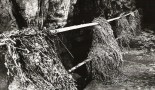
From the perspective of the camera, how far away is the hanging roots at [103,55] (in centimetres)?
346

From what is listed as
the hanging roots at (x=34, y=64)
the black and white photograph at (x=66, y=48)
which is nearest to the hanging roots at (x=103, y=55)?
the black and white photograph at (x=66, y=48)

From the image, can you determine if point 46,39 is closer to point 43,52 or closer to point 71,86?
point 43,52

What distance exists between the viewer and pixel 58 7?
12.0 feet

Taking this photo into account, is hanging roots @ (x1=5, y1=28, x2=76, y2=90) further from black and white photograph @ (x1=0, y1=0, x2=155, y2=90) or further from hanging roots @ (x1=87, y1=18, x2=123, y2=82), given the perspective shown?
hanging roots @ (x1=87, y1=18, x2=123, y2=82)

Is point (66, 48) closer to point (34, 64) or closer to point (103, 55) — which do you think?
point (34, 64)

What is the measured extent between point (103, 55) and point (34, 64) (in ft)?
4.96

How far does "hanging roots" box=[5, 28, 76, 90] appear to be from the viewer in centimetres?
201

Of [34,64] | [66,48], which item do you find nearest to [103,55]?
[66,48]

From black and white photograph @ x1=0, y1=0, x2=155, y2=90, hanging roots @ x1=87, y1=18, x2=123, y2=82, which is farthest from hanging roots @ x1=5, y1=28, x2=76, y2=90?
hanging roots @ x1=87, y1=18, x2=123, y2=82

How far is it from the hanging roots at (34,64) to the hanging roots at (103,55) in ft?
3.50

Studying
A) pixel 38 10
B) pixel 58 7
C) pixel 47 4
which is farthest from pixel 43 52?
pixel 58 7

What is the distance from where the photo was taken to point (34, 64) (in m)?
2.23

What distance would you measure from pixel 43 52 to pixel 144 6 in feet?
33.5

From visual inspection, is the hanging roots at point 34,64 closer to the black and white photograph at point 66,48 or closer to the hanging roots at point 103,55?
the black and white photograph at point 66,48
